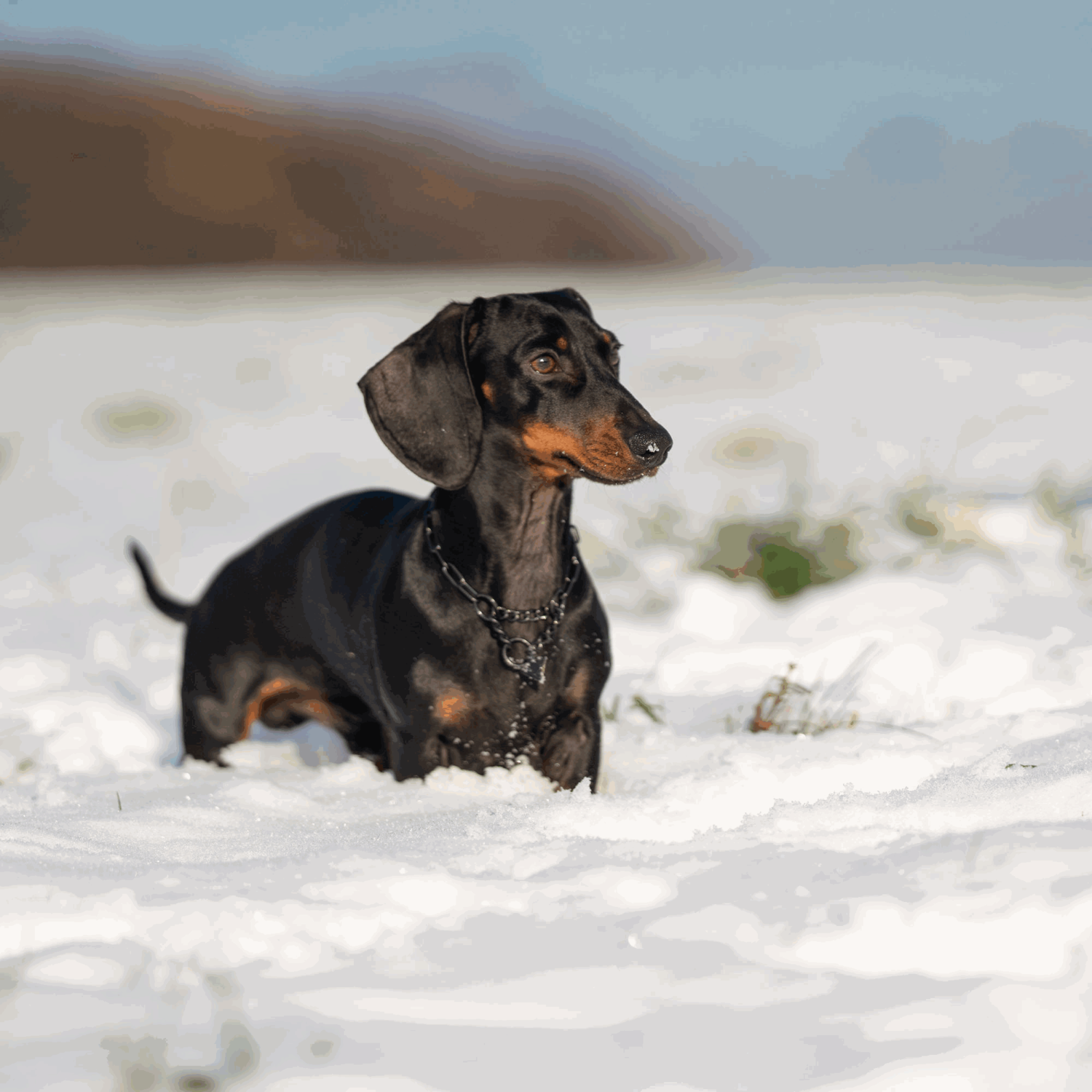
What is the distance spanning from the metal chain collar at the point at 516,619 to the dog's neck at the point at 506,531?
0.02 metres

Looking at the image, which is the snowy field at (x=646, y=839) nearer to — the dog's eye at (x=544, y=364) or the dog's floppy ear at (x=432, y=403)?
the dog's floppy ear at (x=432, y=403)

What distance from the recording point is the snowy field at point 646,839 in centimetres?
154

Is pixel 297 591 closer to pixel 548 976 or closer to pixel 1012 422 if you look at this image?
pixel 548 976

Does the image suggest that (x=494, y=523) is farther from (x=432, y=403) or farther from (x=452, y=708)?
(x=452, y=708)

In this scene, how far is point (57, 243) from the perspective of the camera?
16.2m

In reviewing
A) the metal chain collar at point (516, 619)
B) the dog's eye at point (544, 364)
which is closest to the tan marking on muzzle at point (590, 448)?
the dog's eye at point (544, 364)

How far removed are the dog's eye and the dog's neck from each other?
22cm

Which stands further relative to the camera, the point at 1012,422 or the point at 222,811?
the point at 1012,422

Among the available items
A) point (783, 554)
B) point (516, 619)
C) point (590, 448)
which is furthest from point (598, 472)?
point (783, 554)

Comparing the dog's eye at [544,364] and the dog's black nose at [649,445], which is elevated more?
the dog's eye at [544,364]

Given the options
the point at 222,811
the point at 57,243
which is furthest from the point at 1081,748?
the point at 57,243

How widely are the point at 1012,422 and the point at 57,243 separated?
12941 mm

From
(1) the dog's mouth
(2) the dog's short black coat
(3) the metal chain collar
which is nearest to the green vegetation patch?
(2) the dog's short black coat

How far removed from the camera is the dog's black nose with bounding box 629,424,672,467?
2.50m
